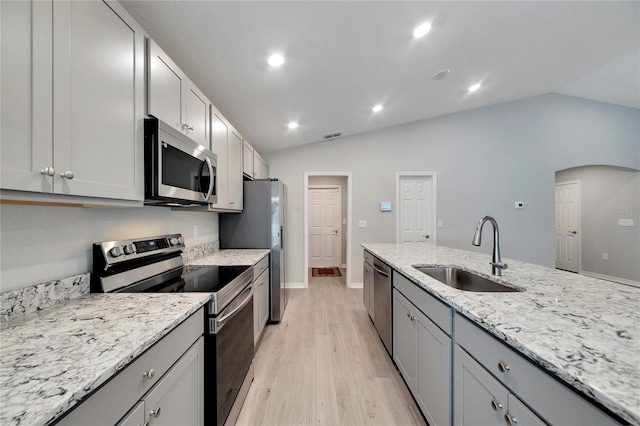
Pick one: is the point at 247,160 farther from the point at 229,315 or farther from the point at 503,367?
the point at 503,367

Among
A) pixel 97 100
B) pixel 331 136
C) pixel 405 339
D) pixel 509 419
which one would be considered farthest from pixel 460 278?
pixel 331 136

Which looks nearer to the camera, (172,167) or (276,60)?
(172,167)

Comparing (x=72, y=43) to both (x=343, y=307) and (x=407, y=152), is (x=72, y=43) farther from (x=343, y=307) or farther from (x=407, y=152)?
(x=407, y=152)

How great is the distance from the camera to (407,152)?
4234 mm

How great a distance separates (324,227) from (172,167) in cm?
460

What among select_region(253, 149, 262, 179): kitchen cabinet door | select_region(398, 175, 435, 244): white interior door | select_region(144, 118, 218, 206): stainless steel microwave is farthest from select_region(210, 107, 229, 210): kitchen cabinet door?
select_region(398, 175, 435, 244): white interior door

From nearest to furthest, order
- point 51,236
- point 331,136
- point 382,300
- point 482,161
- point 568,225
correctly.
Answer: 1. point 51,236
2. point 382,300
3. point 331,136
4. point 482,161
5. point 568,225

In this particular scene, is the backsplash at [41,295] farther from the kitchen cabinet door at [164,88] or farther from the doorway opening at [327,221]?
the doorway opening at [327,221]

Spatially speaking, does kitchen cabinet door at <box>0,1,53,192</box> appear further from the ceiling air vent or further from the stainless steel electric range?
the ceiling air vent

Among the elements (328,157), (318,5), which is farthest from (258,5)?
(328,157)

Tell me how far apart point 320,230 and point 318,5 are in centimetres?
462

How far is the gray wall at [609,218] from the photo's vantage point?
441 centimetres

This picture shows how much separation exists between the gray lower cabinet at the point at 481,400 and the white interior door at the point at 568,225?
21.6ft

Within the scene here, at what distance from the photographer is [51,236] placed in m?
1.01
